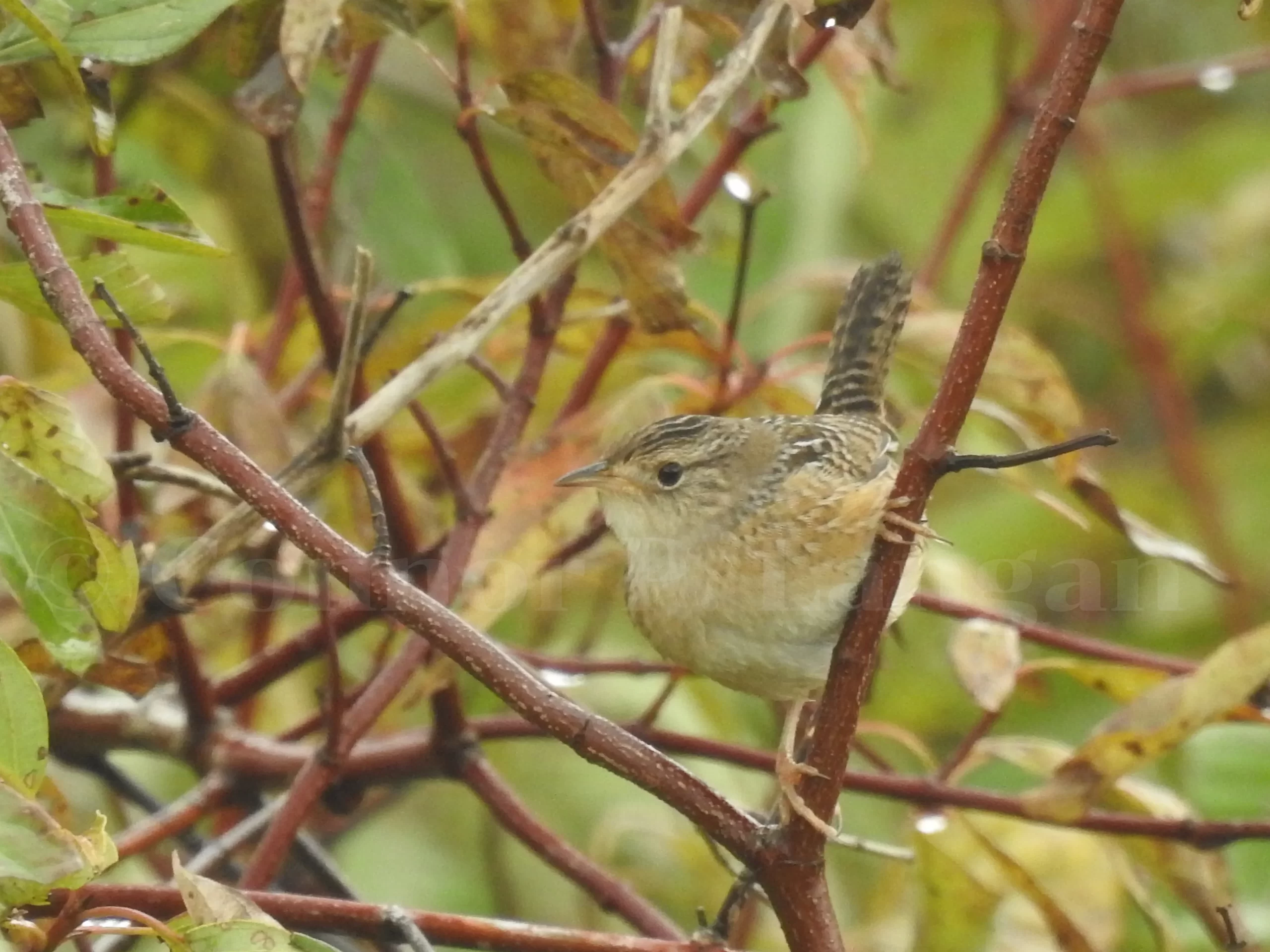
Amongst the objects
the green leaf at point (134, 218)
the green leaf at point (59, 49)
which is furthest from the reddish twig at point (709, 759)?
the green leaf at point (59, 49)

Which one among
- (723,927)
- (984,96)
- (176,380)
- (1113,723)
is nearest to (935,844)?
(1113,723)

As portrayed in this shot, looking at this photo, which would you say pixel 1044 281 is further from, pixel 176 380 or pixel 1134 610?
pixel 176 380

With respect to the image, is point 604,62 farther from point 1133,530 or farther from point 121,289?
point 1133,530

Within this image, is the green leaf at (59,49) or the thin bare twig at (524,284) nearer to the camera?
the green leaf at (59,49)

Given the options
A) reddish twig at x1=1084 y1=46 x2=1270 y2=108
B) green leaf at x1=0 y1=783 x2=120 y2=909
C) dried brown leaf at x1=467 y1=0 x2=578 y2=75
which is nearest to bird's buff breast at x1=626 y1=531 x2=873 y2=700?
dried brown leaf at x1=467 y1=0 x2=578 y2=75

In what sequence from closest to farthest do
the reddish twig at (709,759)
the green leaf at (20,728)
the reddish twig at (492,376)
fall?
1. the green leaf at (20,728)
2. the reddish twig at (709,759)
3. the reddish twig at (492,376)

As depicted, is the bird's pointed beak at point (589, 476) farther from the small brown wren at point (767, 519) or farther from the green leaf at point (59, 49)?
the green leaf at point (59, 49)

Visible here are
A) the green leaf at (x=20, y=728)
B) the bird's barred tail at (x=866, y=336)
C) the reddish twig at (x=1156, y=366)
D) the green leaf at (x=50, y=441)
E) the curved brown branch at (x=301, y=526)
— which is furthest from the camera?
the reddish twig at (x=1156, y=366)
